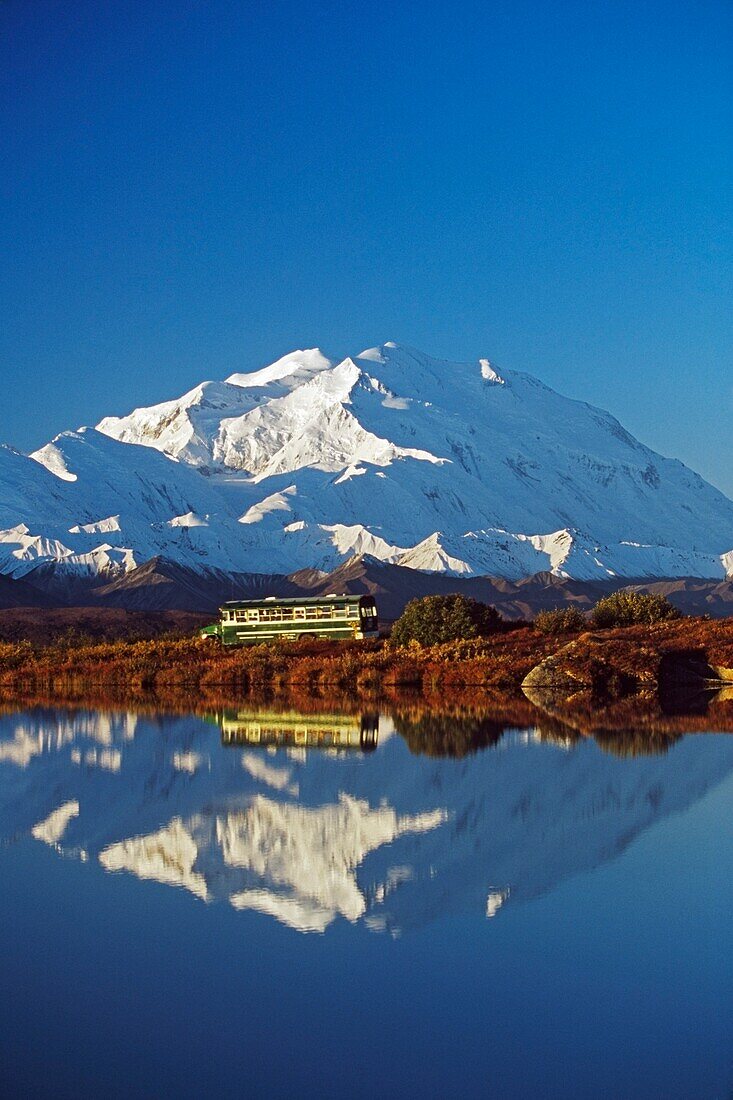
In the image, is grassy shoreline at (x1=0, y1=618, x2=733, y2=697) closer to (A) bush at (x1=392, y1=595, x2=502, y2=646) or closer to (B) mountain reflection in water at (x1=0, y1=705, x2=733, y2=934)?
(A) bush at (x1=392, y1=595, x2=502, y2=646)

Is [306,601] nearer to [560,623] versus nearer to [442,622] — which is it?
[442,622]

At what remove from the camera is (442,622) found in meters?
43.6

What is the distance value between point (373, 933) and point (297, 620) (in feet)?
Answer: 117

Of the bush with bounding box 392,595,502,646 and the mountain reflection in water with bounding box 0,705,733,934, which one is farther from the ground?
the bush with bounding box 392,595,502,646

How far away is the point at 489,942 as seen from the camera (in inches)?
437

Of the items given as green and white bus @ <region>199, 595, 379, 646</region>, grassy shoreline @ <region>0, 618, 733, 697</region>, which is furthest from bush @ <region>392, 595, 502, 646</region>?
green and white bus @ <region>199, 595, 379, 646</region>

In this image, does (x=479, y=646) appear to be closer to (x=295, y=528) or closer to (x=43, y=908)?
(x=43, y=908)

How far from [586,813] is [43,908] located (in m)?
6.75

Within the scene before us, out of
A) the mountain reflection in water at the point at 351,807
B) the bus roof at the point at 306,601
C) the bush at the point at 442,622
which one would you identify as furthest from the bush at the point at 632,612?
the mountain reflection in water at the point at 351,807

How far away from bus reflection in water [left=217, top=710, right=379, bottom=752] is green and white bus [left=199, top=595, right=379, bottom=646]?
611 inches

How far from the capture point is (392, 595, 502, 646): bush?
141 ft

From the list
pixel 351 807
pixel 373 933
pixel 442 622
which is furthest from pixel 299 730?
pixel 442 622

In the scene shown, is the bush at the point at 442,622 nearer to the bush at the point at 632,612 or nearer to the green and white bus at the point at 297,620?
the green and white bus at the point at 297,620

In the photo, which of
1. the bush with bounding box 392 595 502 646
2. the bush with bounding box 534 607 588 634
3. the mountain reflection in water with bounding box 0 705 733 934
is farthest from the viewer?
the bush with bounding box 392 595 502 646
